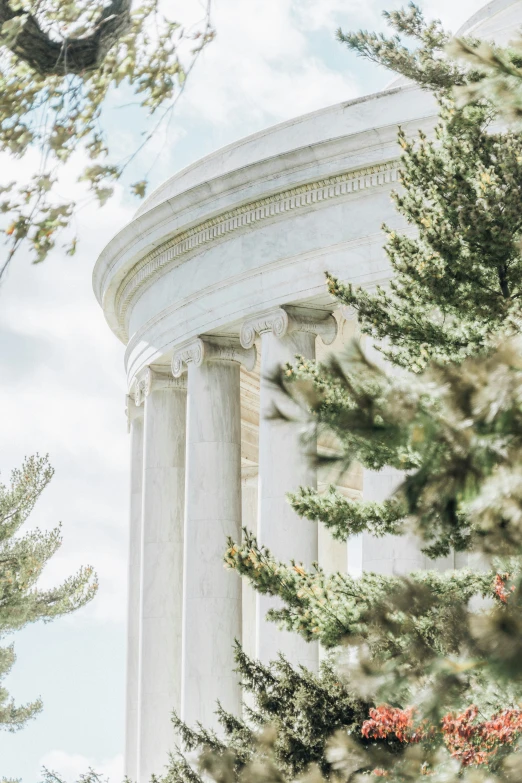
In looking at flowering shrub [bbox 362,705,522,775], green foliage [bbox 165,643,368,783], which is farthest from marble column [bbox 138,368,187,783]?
flowering shrub [bbox 362,705,522,775]

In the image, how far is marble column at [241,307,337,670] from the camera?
7819cm

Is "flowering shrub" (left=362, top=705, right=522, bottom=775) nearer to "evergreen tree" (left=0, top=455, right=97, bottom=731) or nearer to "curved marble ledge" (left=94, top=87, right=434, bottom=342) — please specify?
"curved marble ledge" (left=94, top=87, right=434, bottom=342)

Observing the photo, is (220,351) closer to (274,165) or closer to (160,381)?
(160,381)

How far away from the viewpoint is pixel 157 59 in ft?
95.1

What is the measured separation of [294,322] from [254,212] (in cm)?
795

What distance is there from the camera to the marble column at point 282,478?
7819 cm

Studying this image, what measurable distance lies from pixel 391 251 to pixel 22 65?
96.5 ft

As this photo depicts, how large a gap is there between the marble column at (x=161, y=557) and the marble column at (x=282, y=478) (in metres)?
15.1

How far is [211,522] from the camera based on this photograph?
86.4 m

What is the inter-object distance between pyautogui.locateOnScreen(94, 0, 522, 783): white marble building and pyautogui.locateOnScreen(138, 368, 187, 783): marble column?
108mm

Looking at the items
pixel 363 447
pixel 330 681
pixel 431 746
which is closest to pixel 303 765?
pixel 330 681

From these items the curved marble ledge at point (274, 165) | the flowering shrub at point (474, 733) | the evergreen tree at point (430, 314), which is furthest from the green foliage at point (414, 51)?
the flowering shrub at point (474, 733)

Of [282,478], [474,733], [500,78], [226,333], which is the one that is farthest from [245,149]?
[500,78]

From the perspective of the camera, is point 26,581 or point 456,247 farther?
point 26,581
